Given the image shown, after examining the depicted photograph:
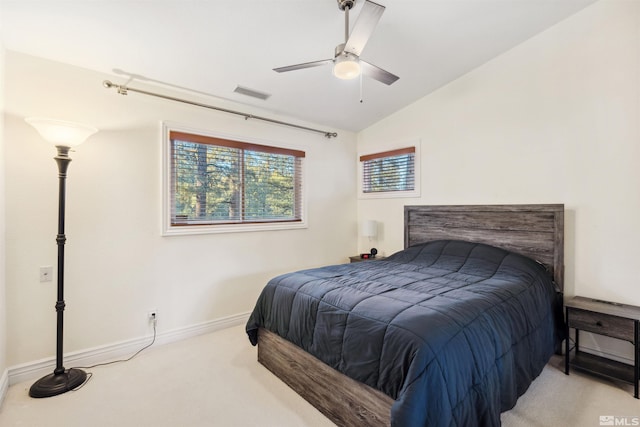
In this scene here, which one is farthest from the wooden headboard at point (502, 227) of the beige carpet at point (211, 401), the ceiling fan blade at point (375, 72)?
the ceiling fan blade at point (375, 72)

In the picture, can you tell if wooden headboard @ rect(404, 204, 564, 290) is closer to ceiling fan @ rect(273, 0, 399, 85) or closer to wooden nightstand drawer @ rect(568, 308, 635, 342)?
wooden nightstand drawer @ rect(568, 308, 635, 342)

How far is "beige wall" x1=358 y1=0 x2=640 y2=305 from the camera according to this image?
8.09 feet

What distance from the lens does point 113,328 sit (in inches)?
106

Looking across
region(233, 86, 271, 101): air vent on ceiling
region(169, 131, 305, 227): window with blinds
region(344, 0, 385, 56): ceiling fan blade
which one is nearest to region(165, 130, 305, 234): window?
region(169, 131, 305, 227): window with blinds

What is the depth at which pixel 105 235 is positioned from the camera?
8.68ft

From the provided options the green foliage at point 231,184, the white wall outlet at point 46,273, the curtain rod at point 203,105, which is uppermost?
the curtain rod at point 203,105

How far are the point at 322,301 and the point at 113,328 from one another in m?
2.03

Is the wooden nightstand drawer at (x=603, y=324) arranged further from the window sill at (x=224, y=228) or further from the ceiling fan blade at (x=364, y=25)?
the window sill at (x=224, y=228)

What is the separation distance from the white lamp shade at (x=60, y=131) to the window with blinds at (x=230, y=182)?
0.82m

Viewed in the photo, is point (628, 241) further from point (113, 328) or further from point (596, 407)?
point (113, 328)

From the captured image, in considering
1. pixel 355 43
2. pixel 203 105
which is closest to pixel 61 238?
pixel 203 105

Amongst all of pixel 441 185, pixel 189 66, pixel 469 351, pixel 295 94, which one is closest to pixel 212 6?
pixel 189 66

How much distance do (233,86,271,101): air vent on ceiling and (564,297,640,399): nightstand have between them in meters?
3.43

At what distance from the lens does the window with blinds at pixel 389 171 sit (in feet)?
13.2
